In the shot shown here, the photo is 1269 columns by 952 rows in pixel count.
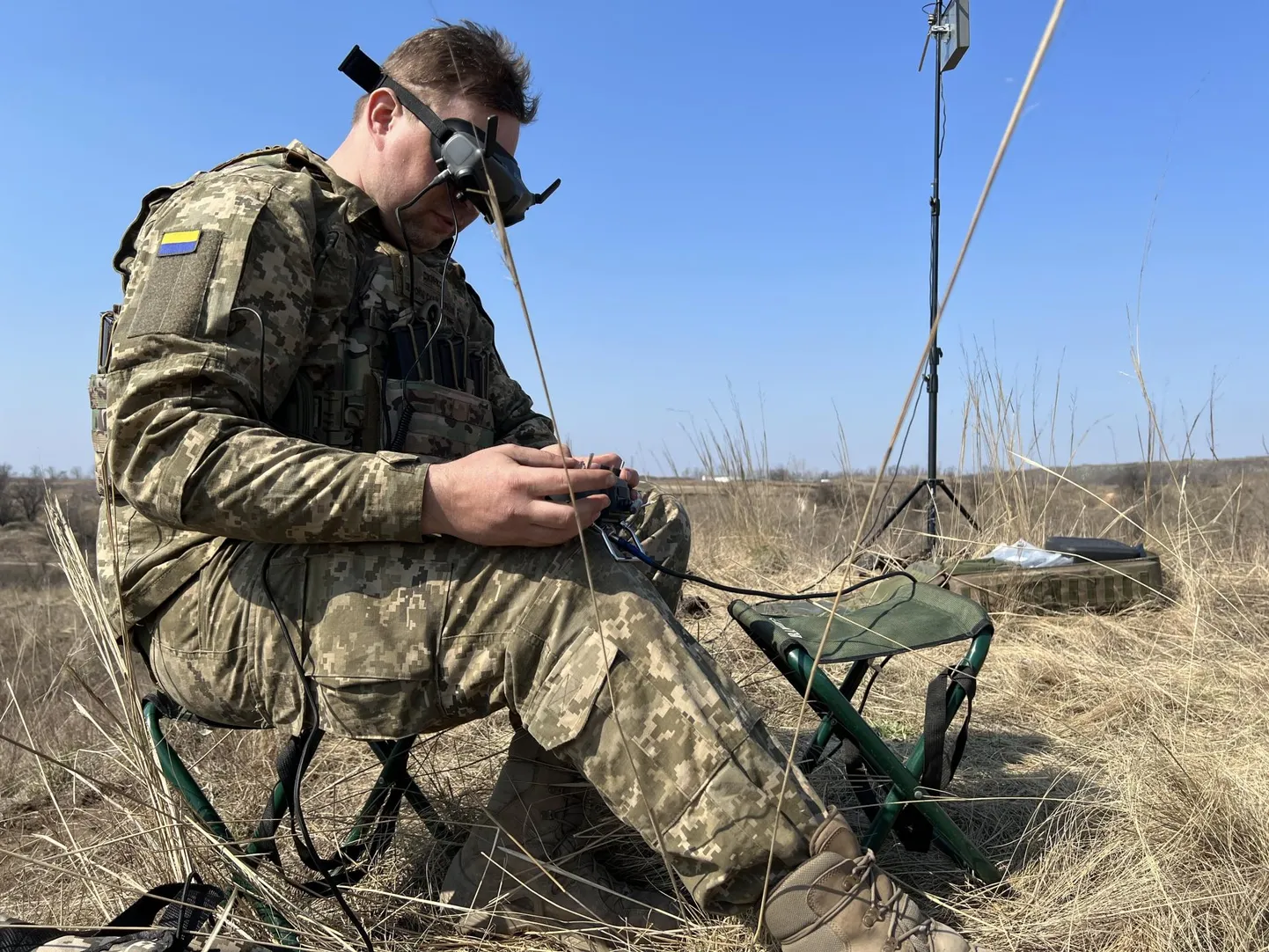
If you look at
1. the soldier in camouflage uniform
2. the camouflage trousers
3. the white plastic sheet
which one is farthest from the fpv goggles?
the white plastic sheet

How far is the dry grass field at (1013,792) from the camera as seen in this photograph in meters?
1.45

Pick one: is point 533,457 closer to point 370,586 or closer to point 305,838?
point 370,586

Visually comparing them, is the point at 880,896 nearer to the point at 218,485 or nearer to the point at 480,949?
the point at 480,949

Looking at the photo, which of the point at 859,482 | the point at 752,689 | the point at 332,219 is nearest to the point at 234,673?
the point at 332,219

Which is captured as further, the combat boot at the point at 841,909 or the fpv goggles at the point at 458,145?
the fpv goggles at the point at 458,145

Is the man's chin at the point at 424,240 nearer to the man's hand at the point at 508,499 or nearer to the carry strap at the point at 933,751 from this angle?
the man's hand at the point at 508,499

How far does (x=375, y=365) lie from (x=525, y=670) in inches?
28.2

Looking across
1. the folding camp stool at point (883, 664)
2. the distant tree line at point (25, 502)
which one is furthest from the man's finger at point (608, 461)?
the distant tree line at point (25, 502)

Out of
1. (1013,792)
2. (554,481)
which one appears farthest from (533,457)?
(1013,792)

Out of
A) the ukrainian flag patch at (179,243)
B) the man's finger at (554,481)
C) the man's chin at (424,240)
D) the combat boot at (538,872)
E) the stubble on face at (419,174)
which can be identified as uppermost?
the stubble on face at (419,174)

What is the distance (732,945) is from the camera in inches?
53.1

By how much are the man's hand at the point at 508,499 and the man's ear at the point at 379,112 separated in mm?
→ 851

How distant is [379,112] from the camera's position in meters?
1.74

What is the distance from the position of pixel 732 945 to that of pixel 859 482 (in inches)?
268
